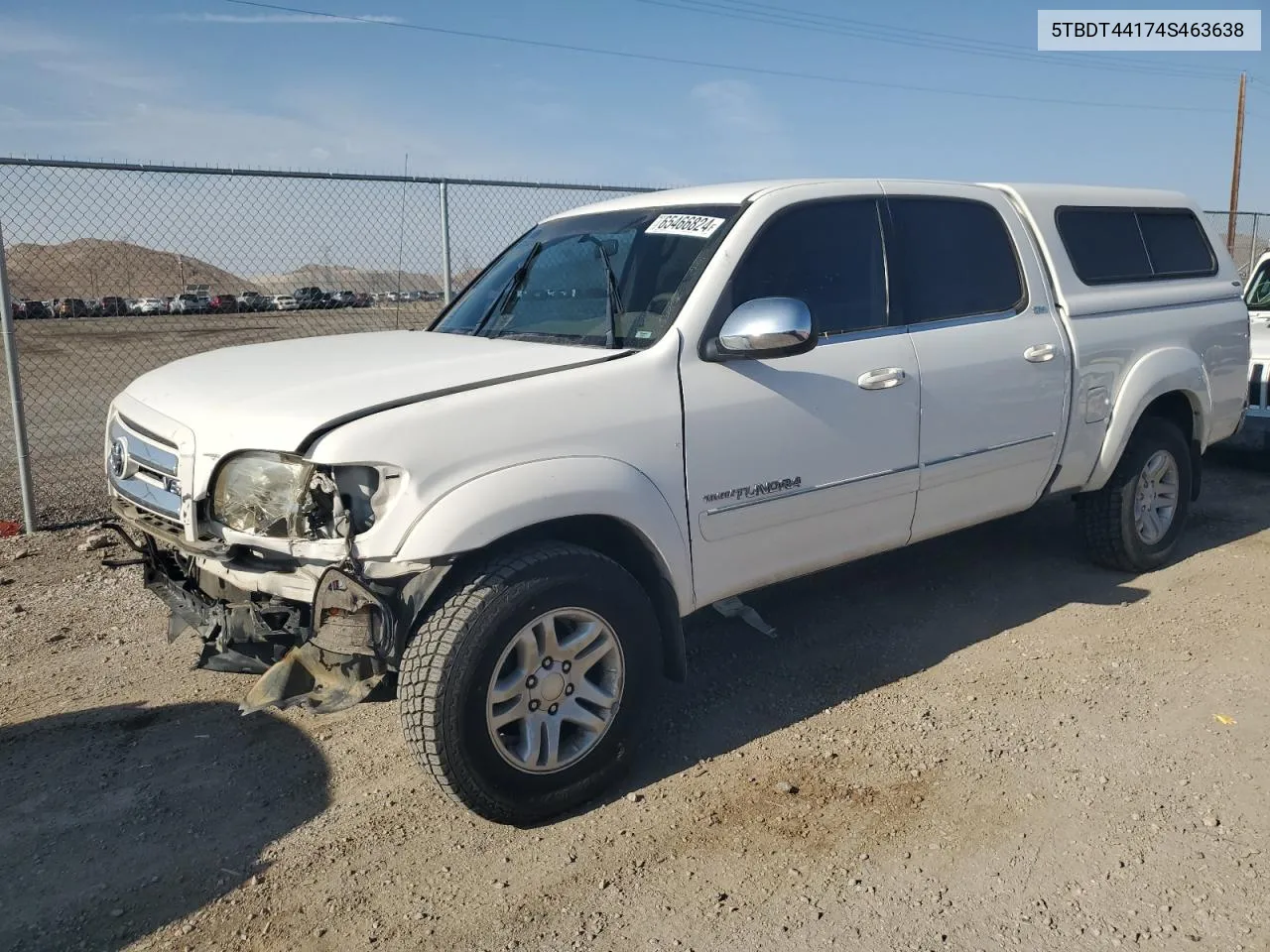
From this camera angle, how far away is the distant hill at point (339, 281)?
24.7ft

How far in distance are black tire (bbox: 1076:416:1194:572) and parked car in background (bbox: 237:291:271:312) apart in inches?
237

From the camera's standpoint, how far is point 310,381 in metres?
3.16

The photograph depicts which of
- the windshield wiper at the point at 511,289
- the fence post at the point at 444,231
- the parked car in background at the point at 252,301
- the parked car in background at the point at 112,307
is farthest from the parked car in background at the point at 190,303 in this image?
the windshield wiper at the point at 511,289

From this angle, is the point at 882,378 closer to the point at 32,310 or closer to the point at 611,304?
the point at 611,304

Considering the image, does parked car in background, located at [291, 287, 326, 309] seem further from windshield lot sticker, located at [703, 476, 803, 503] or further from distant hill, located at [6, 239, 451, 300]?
windshield lot sticker, located at [703, 476, 803, 503]

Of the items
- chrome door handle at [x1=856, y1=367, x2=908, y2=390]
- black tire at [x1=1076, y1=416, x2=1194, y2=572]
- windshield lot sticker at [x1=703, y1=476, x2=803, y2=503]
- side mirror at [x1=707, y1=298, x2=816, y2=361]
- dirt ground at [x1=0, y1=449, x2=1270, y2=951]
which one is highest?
side mirror at [x1=707, y1=298, x2=816, y2=361]

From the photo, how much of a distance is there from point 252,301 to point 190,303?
50.4 inches

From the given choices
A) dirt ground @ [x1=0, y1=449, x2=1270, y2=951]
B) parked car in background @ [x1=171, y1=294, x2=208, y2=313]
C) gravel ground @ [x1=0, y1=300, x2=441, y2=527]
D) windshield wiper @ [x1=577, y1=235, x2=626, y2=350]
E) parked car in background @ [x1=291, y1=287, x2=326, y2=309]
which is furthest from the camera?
parked car in background @ [x1=171, y1=294, x2=208, y2=313]

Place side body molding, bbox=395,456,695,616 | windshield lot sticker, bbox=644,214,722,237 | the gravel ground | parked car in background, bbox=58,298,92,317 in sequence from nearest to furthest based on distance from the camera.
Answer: side body molding, bbox=395,456,695,616
windshield lot sticker, bbox=644,214,722,237
the gravel ground
parked car in background, bbox=58,298,92,317

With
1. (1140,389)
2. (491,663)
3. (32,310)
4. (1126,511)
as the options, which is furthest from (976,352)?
(32,310)

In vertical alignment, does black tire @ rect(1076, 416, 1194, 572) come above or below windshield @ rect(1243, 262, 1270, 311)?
below

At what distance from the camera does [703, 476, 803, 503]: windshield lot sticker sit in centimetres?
341

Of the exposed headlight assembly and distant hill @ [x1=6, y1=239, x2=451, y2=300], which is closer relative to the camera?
the exposed headlight assembly

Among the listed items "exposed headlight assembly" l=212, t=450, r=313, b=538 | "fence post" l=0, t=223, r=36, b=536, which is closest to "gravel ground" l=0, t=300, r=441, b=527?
"fence post" l=0, t=223, r=36, b=536
